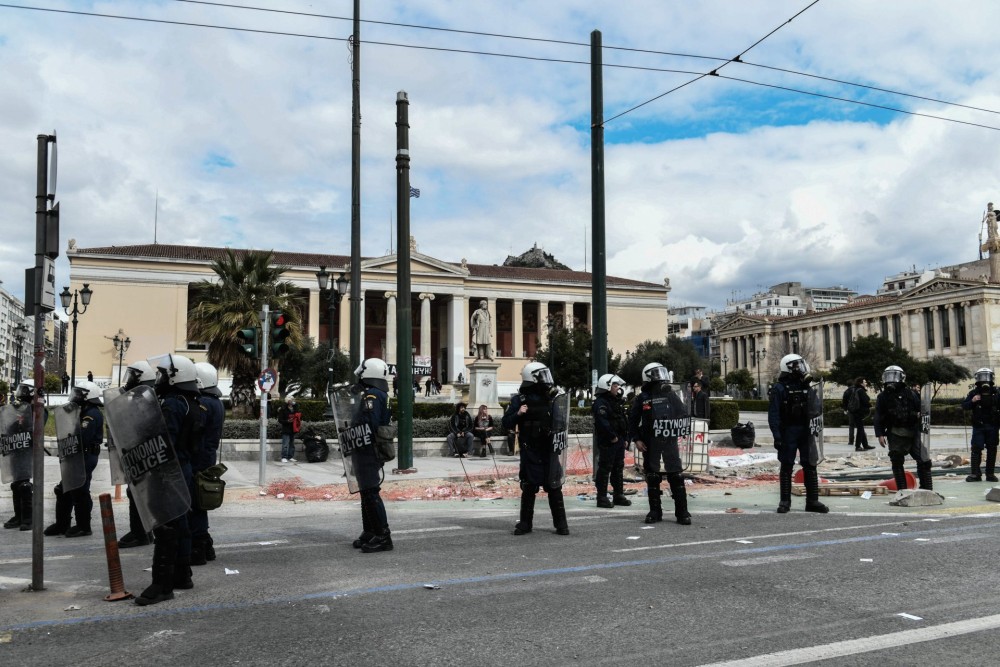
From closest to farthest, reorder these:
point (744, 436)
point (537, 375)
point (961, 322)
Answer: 1. point (537, 375)
2. point (744, 436)
3. point (961, 322)

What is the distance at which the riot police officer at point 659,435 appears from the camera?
29.6 ft

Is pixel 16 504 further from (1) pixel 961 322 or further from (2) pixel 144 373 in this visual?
(1) pixel 961 322

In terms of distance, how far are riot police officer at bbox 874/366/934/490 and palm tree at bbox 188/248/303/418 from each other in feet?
67.0

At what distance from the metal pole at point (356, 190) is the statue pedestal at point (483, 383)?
7507 mm

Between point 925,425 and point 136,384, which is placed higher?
point 136,384

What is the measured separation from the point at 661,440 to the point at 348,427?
11.7 feet

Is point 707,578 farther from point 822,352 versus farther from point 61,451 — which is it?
point 822,352

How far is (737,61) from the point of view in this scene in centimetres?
1382

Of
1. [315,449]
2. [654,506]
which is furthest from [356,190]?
[654,506]

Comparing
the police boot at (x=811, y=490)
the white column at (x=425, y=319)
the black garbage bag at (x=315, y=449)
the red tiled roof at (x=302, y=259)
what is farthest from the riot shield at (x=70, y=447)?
the white column at (x=425, y=319)

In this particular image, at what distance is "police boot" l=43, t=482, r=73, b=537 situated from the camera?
29.5 ft

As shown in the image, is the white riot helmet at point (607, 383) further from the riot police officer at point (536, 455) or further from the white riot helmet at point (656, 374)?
the riot police officer at point (536, 455)

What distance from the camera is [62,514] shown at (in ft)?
29.6

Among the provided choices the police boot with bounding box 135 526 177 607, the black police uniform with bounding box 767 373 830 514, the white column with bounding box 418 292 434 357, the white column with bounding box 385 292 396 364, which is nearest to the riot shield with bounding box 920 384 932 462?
the black police uniform with bounding box 767 373 830 514
